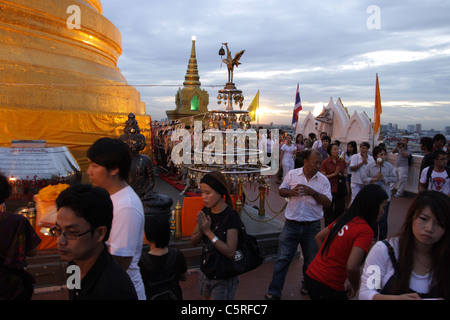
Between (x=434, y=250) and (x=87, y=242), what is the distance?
2.05m

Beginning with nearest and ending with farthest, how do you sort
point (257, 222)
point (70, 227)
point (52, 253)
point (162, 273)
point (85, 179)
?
point (70, 227)
point (162, 273)
point (52, 253)
point (257, 222)
point (85, 179)

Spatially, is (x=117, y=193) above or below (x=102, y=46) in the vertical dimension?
below

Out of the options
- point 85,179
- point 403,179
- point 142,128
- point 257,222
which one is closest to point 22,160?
point 85,179

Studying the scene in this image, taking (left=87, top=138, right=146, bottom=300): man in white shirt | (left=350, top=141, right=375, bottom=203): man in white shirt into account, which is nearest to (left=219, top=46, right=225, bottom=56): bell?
(left=350, top=141, right=375, bottom=203): man in white shirt

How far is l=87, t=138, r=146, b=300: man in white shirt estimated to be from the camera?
2076 millimetres

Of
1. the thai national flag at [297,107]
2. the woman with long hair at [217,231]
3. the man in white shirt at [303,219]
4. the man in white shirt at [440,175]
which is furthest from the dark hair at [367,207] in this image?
the thai national flag at [297,107]

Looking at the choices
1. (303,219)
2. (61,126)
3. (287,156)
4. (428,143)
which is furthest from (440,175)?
(61,126)

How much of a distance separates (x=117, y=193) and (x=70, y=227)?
1.92 ft

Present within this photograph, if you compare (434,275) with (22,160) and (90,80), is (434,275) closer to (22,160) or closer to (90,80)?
(22,160)

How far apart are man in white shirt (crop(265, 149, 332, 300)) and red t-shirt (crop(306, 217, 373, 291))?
127 centimetres

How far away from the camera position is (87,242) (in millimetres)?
1651

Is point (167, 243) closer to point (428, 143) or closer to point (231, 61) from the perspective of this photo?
point (231, 61)

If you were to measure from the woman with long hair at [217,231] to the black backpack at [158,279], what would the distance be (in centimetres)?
32

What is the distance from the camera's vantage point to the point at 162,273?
2664 mm
